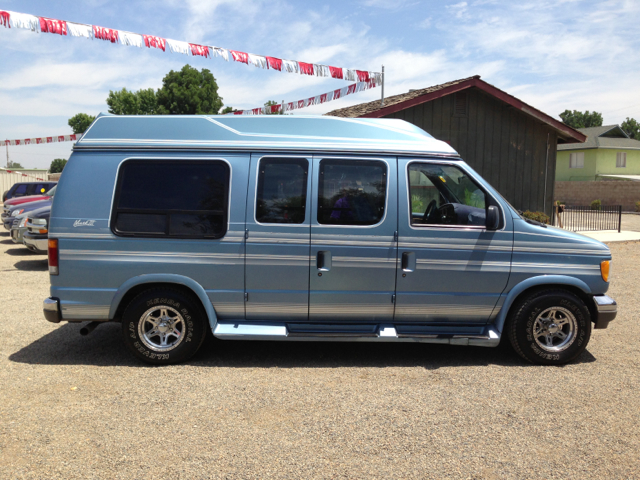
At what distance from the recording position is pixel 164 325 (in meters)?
5.07

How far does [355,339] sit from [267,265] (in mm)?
1122

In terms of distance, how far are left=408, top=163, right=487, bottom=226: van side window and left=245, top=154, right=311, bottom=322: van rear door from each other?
1.07 metres

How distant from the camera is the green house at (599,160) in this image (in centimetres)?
3934

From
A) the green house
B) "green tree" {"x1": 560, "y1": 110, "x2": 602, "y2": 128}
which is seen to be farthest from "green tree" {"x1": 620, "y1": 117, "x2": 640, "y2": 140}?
the green house

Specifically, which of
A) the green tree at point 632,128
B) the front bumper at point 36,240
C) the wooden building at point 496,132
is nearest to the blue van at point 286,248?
the front bumper at point 36,240

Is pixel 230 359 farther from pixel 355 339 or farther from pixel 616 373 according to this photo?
pixel 616 373

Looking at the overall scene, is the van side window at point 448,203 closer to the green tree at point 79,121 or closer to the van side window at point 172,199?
the van side window at point 172,199

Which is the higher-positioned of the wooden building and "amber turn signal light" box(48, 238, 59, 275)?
the wooden building

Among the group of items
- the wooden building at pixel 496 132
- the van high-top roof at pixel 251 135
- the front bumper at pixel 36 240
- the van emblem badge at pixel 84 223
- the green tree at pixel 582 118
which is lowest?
the front bumper at pixel 36 240

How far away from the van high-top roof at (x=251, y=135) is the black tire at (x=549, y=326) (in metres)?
1.71

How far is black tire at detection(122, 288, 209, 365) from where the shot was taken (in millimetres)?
5016

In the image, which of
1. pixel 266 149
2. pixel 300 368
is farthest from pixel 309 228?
pixel 300 368

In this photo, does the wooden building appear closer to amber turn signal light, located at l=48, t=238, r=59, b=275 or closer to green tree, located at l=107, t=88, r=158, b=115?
amber turn signal light, located at l=48, t=238, r=59, b=275

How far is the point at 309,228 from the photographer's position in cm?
500
